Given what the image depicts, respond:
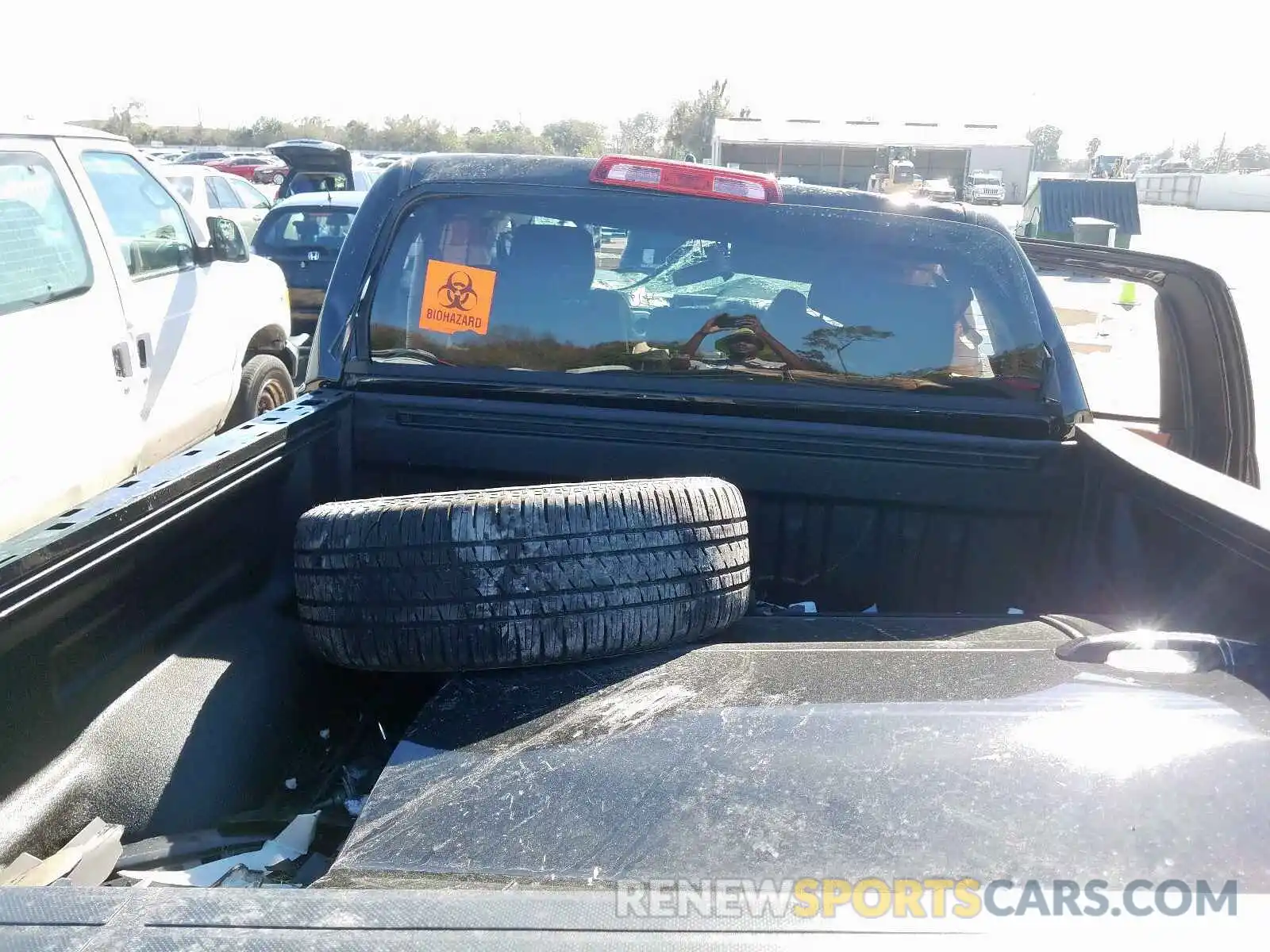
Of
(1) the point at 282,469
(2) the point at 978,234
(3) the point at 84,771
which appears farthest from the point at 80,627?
(2) the point at 978,234

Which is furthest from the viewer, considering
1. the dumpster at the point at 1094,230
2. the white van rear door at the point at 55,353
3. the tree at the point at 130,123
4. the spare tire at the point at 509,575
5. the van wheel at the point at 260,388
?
the tree at the point at 130,123

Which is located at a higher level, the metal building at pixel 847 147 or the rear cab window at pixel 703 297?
the metal building at pixel 847 147

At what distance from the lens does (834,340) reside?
108 inches

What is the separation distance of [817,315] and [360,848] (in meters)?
1.85

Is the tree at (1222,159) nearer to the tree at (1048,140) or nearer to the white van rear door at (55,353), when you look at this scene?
the tree at (1048,140)

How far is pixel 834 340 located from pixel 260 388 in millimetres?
4290

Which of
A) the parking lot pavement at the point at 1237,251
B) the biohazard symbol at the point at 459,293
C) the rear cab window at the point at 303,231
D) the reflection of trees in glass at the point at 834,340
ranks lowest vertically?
the parking lot pavement at the point at 1237,251

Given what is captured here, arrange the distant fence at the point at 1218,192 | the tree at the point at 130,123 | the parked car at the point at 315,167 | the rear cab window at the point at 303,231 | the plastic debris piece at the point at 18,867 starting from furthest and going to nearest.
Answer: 1. the tree at the point at 130,123
2. the distant fence at the point at 1218,192
3. the parked car at the point at 315,167
4. the rear cab window at the point at 303,231
5. the plastic debris piece at the point at 18,867

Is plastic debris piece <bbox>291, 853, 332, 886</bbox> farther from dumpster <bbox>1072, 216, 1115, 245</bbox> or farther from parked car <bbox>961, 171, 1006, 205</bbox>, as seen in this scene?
parked car <bbox>961, 171, 1006, 205</bbox>

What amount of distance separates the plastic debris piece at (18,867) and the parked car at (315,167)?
14.3 metres

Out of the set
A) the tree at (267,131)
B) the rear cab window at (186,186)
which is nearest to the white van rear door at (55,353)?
the rear cab window at (186,186)

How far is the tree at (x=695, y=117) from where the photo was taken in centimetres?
5731

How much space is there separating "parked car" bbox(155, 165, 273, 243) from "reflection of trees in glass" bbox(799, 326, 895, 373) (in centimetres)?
1040

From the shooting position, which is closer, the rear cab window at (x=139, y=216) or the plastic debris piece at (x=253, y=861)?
the plastic debris piece at (x=253, y=861)
